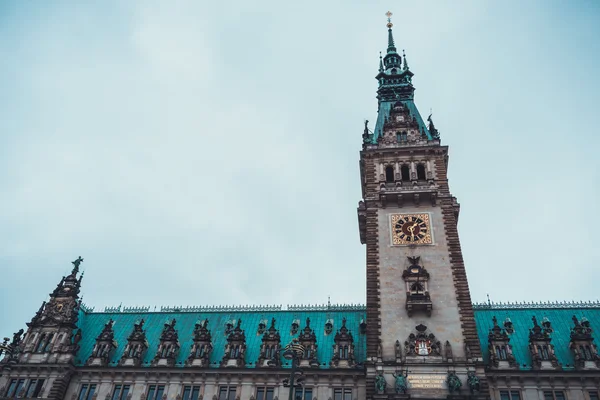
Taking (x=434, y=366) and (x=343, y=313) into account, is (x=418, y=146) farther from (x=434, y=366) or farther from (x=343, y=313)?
(x=434, y=366)

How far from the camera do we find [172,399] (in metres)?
42.5

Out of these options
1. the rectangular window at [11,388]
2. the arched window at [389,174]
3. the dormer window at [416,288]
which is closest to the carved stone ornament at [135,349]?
the rectangular window at [11,388]

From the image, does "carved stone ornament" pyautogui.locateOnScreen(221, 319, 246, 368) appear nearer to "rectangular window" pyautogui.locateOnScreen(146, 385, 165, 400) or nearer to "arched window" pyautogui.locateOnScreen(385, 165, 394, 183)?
"rectangular window" pyautogui.locateOnScreen(146, 385, 165, 400)

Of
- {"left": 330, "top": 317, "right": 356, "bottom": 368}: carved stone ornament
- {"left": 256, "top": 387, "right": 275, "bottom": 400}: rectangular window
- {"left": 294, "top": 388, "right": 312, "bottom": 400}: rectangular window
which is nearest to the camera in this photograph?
{"left": 294, "top": 388, "right": 312, "bottom": 400}: rectangular window

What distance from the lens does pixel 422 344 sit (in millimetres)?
37969

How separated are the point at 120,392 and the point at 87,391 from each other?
3.26 metres

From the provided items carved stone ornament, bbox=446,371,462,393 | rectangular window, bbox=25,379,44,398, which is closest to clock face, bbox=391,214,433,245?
carved stone ornament, bbox=446,371,462,393

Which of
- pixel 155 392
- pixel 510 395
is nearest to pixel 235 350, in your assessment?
pixel 155 392

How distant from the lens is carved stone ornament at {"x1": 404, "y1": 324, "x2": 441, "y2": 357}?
3738 centimetres

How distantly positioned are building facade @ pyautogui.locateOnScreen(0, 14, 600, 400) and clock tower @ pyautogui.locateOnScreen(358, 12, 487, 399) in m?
0.10

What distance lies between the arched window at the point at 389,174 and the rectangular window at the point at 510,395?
21401mm

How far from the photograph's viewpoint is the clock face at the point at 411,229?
4409 centimetres

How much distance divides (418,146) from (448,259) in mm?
13494

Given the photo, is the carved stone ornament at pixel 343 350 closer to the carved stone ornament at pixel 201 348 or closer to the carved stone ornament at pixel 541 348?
the carved stone ornament at pixel 201 348
